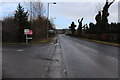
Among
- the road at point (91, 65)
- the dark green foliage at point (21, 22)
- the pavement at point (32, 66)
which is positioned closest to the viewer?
the pavement at point (32, 66)

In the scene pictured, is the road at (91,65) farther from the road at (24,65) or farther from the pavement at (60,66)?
the road at (24,65)

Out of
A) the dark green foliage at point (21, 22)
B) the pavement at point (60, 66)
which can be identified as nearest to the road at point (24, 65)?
the pavement at point (60, 66)

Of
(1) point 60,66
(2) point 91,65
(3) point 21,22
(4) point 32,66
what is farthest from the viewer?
(3) point 21,22

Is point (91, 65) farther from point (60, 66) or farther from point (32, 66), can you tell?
point (32, 66)

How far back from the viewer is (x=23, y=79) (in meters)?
5.77

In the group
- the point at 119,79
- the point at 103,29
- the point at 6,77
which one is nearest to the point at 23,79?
the point at 6,77

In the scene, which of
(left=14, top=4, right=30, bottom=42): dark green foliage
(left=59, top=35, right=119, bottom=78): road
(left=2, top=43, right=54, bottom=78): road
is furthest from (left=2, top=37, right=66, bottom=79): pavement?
(left=14, top=4, right=30, bottom=42): dark green foliage

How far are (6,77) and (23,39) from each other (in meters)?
23.2

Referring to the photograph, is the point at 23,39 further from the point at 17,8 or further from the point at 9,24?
the point at 17,8

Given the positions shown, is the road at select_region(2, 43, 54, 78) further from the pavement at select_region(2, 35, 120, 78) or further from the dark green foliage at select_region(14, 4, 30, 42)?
the dark green foliage at select_region(14, 4, 30, 42)

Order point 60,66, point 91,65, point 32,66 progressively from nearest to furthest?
point 32,66, point 60,66, point 91,65

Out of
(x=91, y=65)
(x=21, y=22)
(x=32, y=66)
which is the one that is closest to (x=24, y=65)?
(x=32, y=66)

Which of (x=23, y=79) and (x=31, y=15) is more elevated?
(x=31, y=15)

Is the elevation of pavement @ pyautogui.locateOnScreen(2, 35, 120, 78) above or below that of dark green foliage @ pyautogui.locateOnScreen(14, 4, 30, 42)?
below
